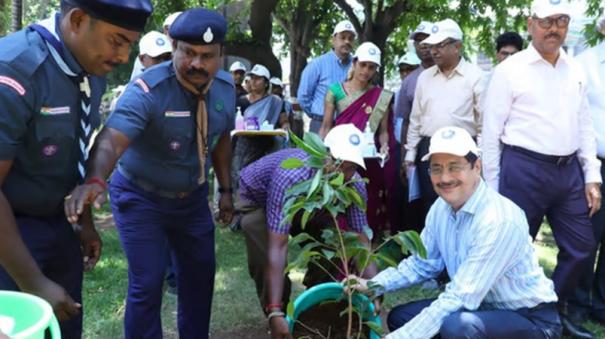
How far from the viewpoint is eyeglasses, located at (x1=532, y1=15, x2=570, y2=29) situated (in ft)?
10.8

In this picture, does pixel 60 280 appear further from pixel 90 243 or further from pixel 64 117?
pixel 64 117

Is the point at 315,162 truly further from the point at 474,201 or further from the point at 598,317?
the point at 598,317

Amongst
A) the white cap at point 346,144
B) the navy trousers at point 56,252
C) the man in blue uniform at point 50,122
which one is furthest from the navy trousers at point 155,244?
the white cap at point 346,144

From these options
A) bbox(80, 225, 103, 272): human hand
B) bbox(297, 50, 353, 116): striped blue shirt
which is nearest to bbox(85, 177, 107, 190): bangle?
bbox(80, 225, 103, 272): human hand

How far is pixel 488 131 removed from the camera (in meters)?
3.49

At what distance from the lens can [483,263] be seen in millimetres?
2525

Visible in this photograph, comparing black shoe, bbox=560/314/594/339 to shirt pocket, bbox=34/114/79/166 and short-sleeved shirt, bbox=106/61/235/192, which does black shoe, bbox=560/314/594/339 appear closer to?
short-sleeved shirt, bbox=106/61/235/192

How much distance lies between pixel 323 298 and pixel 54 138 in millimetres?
1476

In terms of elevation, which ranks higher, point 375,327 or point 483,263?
point 483,263

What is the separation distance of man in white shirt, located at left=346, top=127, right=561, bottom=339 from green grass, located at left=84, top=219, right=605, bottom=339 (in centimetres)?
125

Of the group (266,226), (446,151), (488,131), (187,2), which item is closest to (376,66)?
(488,131)

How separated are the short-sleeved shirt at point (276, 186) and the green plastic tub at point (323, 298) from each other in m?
0.30

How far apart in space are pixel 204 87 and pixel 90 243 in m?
0.85

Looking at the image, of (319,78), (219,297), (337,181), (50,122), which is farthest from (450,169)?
(319,78)
